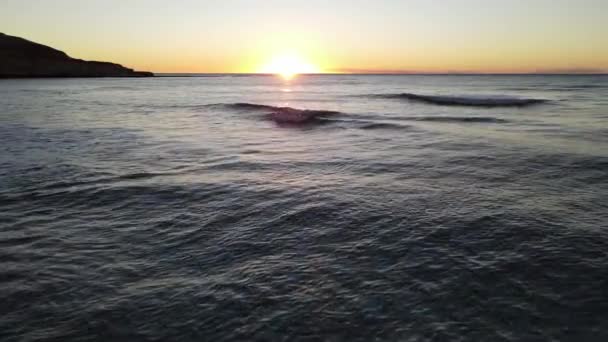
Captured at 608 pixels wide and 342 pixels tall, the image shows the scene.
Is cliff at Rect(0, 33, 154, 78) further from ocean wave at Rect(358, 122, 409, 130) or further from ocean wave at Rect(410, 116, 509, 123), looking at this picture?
ocean wave at Rect(410, 116, 509, 123)

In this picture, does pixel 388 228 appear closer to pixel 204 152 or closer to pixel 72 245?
pixel 72 245

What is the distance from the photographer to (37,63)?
5251 inches

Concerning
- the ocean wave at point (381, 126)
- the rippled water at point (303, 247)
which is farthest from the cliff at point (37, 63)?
the rippled water at point (303, 247)

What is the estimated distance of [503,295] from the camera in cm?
515

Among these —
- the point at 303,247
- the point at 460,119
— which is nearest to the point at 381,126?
the point at 460,119

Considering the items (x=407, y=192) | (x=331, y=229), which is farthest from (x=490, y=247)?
(x=407, y=192)

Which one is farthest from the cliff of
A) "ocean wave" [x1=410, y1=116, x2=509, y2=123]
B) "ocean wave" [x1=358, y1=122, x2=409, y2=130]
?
"ocean wave" [x1=410, y1=116, x2=509, y2=123]

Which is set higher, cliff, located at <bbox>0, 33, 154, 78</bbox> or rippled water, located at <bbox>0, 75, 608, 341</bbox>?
cliff, located at <bbox>0, 33, 154, 78</bbox>

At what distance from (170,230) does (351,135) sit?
48.0ft

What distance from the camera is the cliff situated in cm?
12469

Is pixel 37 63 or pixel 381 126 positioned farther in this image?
pixel 37 63

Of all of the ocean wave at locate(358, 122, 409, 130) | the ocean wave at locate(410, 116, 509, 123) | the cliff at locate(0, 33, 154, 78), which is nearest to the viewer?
the ocean wave at locate(358, 122, 409, 130)

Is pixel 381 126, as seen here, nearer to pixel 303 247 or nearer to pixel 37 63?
pixel 303 247

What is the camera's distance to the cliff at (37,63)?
12469 centimetres
